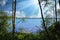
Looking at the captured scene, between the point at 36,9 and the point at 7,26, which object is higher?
the point at 36,9

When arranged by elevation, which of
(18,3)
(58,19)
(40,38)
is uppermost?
(18,3)

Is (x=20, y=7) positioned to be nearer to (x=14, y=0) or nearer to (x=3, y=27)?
(x=14, y=0)

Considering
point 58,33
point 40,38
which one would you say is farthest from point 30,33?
point 58,33

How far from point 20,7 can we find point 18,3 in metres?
0.08

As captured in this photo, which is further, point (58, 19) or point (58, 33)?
point (58, 19)

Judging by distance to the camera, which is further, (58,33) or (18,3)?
(18,3)

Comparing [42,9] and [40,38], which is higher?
[42,9]

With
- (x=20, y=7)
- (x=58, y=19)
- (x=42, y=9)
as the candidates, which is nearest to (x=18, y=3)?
(x=20, y=7)

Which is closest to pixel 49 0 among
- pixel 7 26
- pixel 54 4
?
pixel 54 4

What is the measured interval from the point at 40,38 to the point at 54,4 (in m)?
0.65

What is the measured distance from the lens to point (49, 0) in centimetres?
423

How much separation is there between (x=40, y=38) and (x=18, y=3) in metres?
0.74

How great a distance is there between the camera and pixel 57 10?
430 centimetres

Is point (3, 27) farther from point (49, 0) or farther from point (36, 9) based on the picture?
point (49, 0)
